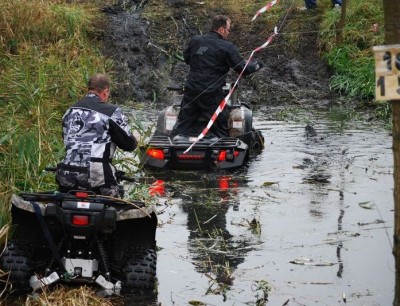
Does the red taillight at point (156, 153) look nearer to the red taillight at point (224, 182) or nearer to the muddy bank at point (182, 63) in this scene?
the red taillight at point (224, 182)

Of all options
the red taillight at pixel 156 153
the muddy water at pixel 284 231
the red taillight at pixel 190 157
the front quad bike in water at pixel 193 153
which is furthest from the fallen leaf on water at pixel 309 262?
the red taillight at pixel 156 153

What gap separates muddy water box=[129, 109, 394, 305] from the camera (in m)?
7.66

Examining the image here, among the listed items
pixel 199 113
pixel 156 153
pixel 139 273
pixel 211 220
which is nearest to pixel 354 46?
pixel 199 113

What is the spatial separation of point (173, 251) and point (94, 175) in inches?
56.2

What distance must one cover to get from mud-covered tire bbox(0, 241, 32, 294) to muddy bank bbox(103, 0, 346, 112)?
1162cm

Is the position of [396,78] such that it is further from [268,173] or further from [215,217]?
[268,173]

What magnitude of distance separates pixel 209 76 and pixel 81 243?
5.75 meters

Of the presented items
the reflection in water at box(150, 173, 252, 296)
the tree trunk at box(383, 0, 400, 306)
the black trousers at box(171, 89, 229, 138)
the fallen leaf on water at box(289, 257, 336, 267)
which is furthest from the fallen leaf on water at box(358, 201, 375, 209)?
the tree trunk at box(383, 0, 400, 306)

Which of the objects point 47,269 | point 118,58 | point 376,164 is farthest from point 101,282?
point 118,58

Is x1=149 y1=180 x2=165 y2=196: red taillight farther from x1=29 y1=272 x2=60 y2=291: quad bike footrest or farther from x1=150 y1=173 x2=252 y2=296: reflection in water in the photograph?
x1=29 y1=272 x2=60 y2=291: quad bike footrest

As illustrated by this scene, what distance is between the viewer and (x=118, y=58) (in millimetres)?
20719

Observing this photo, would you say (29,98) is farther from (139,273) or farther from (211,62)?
(139,273)

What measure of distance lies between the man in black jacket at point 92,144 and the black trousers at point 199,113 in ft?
16.9

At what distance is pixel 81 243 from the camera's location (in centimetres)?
745
